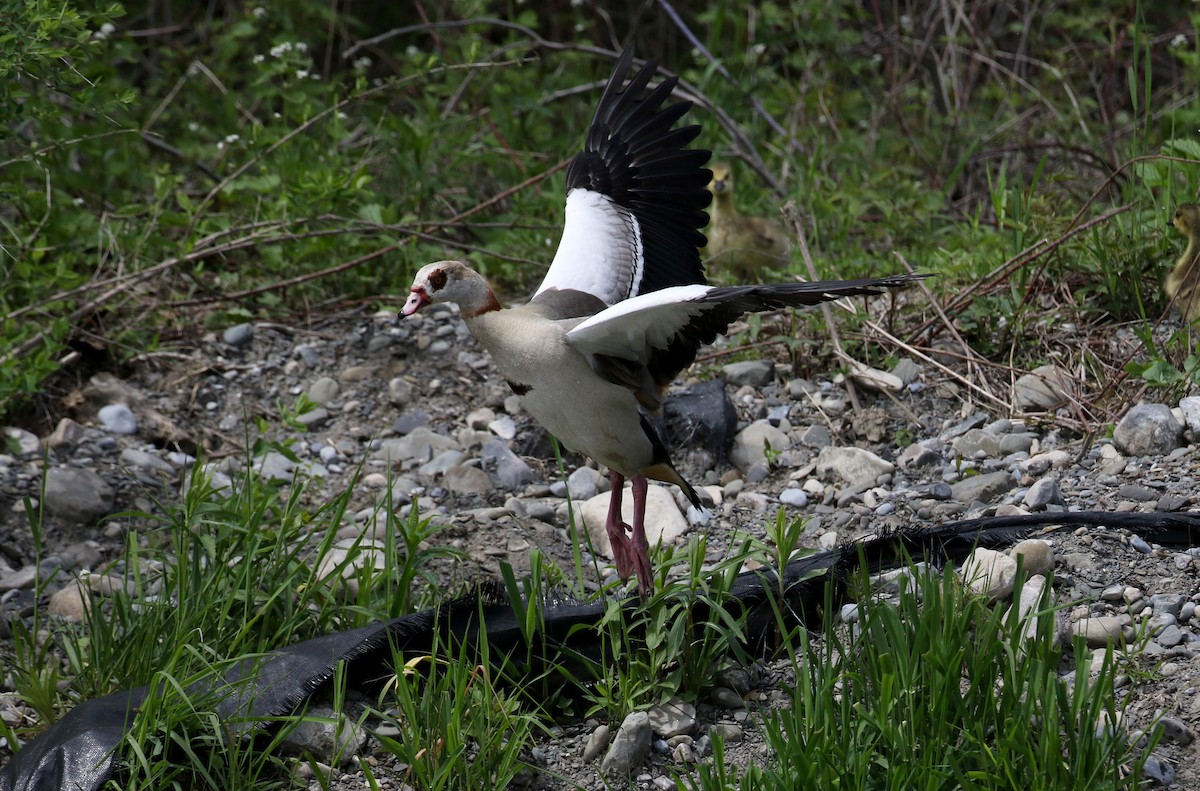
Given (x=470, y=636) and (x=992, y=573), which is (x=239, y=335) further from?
(x=992, y=573)

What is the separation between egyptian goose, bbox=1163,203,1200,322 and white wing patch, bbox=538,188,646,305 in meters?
1.75

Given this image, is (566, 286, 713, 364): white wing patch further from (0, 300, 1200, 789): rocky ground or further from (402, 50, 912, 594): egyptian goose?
(0, 300, 1200, 789): rocky ground

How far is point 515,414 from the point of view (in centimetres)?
495

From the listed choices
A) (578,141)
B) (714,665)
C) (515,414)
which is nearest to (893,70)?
(578,141)

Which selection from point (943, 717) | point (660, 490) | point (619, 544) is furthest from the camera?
point (660, 490)

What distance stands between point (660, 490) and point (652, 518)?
13 centimetres

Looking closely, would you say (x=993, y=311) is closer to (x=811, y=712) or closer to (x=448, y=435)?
(x=448, y=435)

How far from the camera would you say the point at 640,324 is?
3264mm

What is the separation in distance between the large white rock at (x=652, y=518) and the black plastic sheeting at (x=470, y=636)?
73 centimetres

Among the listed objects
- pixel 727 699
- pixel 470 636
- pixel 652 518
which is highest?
pixel 470 636

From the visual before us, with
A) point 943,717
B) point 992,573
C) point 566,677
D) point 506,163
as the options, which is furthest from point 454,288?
point 506,163

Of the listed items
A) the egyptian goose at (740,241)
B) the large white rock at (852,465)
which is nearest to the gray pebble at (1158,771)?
the large white rock at (852,465)

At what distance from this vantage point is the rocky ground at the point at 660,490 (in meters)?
2.99

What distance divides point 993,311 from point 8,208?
416 cm
